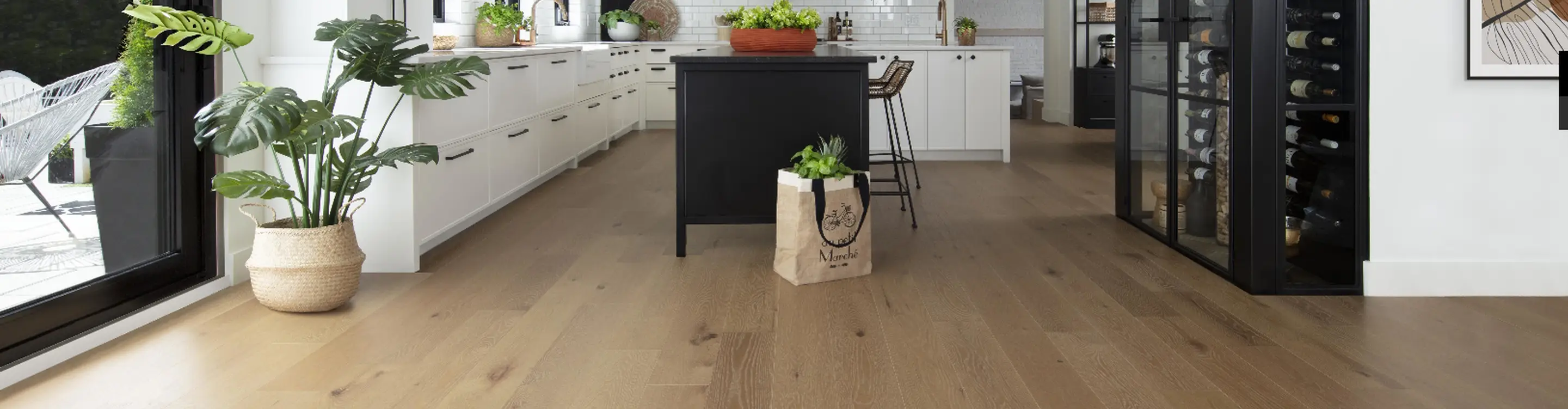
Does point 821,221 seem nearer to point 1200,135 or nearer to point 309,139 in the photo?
point 1200,135

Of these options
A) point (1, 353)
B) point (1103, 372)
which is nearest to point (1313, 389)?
point (1103, 372)

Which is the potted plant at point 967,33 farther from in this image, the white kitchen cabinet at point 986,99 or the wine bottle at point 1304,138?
the wine bottle at point 1304,138

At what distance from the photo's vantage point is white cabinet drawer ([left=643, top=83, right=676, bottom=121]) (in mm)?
10633

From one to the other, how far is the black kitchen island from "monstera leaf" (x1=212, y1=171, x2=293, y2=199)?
1.33 metres

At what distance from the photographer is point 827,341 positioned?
10.0 ft

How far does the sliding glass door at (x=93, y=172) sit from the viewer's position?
2.77 m

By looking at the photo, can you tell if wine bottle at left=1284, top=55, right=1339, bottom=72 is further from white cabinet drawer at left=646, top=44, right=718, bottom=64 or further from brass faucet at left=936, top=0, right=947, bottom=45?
white cabinet drawer at left=646, top=44, right=718, bottom=64

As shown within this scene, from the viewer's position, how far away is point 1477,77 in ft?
11.3

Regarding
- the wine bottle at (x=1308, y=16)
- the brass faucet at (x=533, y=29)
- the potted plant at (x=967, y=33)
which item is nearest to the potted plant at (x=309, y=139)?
the wine bottle at (x=1308, y=16)

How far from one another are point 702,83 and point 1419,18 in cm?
217

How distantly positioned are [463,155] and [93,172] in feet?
5.35

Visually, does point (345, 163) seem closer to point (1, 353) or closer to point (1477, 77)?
point (1, 353)

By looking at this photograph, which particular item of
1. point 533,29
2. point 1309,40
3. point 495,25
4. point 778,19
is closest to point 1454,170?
point 1309,40

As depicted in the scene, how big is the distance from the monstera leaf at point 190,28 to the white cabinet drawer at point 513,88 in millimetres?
1877
